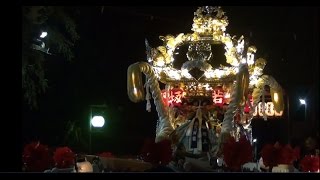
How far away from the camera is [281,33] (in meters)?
10.4

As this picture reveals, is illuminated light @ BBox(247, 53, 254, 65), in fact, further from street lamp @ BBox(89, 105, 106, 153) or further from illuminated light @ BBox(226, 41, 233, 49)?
street lamp @ BBox(89, 105, 106, 153)

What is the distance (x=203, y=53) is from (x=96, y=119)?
10.3ft

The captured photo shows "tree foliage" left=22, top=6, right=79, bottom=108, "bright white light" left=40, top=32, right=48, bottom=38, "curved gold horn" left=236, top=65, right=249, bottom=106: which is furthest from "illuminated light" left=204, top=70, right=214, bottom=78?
"bright white light" left=40, top=32, right=48, bottom=38

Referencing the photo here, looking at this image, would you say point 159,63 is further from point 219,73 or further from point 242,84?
point 242,84

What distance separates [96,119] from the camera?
9.83 meters

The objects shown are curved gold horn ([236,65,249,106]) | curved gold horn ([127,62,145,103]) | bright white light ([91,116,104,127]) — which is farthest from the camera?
bright white light ([91,116,104,127])

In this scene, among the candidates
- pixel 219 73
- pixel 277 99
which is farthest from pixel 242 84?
pixel 277 99

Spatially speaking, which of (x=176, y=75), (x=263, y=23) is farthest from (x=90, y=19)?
(x=176, y=75)

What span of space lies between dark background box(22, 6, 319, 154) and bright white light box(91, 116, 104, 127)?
1.74ft

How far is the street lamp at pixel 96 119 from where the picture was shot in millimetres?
9828

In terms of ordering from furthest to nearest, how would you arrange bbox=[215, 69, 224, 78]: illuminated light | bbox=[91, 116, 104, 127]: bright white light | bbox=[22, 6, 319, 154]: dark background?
bbox=[22, 6, 319, 154]: dark background → bbox=[91, 116, 104, 127]: bright white light → bbox=[215, 69, 224, 78]: illuminated light

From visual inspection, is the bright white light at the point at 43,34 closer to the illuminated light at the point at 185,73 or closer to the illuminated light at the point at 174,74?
the illuminated light at the point at 174,74

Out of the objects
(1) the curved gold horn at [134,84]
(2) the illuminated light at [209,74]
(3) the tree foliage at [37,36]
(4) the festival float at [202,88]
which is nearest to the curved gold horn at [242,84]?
(4) the festival float at [202,88]

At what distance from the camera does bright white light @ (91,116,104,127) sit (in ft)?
32.0
